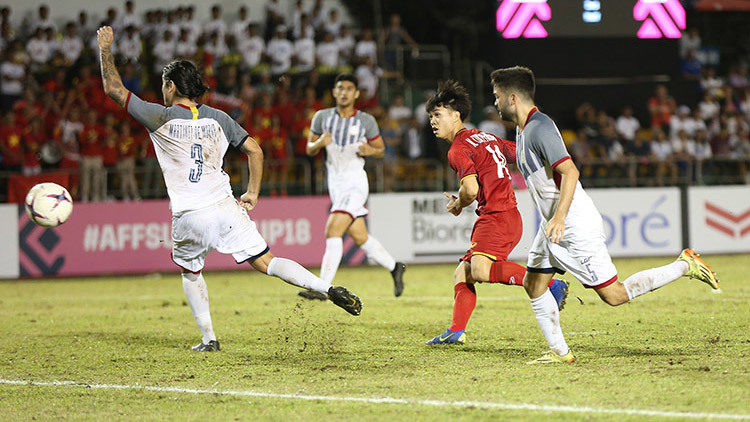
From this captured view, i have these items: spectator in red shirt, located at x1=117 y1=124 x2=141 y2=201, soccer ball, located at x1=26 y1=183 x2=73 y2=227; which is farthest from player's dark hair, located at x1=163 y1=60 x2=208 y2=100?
spectator in red shirt, located at x1=117 y1=124 x2=141 y2=201

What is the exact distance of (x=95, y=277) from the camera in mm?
17094

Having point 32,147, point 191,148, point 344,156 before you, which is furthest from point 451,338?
point 32,147

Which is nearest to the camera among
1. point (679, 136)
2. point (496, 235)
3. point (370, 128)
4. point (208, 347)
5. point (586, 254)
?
point (586, 254)

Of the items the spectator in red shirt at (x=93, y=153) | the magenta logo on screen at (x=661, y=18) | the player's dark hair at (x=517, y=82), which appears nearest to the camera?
the player's dark hair at (x=517, y=82)

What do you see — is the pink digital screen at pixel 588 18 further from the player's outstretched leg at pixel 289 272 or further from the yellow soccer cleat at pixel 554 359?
the yellow soccer cleat at pixel 554 359

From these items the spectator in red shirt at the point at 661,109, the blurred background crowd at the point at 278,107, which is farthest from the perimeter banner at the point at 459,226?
the spectator in red shirt at the point at 661,109

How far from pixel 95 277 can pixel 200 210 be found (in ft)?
33.8

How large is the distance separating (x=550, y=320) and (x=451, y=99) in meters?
2.01

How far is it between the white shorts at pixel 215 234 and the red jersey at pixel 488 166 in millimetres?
1774

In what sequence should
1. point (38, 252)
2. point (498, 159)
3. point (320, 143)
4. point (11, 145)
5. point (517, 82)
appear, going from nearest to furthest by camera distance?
1. point (517, 82)
2. point (498, 159)
3. point (320, 143)
4. point (38, 252)
5. point (11, 145)

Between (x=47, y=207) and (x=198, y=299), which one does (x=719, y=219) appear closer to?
(x=198, y=299)

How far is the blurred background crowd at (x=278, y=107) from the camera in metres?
17.9

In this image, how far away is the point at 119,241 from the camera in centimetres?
1678

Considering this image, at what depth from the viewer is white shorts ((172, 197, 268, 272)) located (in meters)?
7.57
